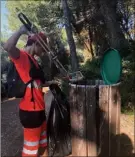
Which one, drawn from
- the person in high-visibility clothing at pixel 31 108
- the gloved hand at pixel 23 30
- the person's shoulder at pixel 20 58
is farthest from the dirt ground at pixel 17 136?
the gloved hand at pixel 23 30

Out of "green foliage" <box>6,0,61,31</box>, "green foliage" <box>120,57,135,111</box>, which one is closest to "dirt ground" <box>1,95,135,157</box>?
"green foliage" <box>120,57,135,111</box>

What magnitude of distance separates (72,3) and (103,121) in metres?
11.7

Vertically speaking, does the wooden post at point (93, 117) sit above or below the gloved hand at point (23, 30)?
below

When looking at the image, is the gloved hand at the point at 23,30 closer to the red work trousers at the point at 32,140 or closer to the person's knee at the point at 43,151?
the red work trousers at the point at 32,140

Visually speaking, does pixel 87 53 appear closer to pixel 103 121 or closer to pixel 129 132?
pixel 129 132

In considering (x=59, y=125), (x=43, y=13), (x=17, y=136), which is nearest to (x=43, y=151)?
(x=59, y=125)

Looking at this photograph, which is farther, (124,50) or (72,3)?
(72,3)

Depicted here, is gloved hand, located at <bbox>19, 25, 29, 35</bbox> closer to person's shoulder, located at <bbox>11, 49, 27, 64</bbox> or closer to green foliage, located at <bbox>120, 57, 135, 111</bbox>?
person's shoulder, located at <bbox>11, 49, 27, 64</bbox>

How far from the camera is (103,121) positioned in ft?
8.80

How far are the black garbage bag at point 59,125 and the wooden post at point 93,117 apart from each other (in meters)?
0.33

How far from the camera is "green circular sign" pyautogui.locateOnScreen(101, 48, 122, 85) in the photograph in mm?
2822

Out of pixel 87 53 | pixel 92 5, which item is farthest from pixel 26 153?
pixel 87 53

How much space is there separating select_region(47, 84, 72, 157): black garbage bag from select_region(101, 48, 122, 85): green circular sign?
0.57m

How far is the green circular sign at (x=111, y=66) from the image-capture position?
9.26 feet
